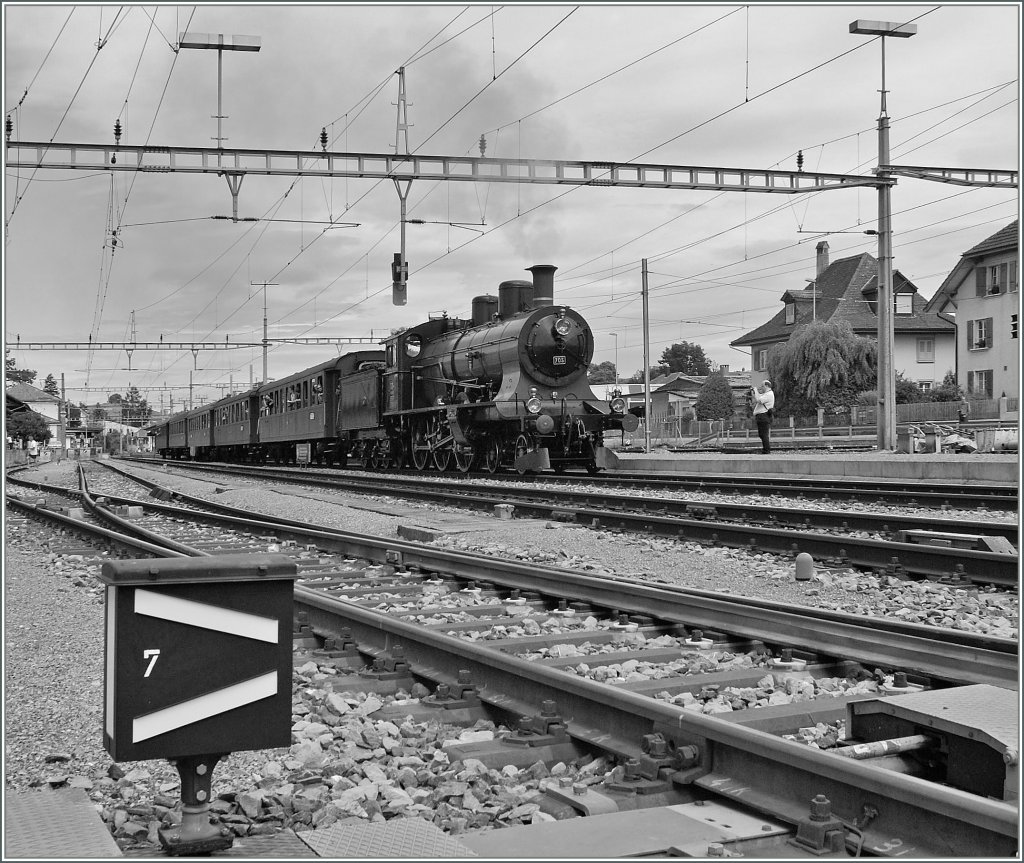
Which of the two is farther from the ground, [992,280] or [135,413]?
[992,280]

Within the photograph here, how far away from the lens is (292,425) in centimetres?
3416

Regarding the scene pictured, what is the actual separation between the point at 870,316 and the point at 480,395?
4197cm

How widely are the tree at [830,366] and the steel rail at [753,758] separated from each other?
4547 cm

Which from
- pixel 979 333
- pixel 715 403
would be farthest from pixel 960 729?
pixel 715 403

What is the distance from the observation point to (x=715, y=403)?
63156mm

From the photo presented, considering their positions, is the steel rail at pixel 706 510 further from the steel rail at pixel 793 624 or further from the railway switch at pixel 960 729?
the railway switch at pixel 960 729

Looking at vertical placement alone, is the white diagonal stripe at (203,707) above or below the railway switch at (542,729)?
above

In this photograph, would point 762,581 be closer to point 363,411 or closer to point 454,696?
point 454,696

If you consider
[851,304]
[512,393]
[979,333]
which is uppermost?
[851,304]

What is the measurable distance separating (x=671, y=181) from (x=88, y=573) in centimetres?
1592

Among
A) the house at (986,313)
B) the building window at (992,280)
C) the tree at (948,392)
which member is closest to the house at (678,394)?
the tree at (948,392)

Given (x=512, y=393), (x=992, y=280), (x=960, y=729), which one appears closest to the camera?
(x=960, y=729)

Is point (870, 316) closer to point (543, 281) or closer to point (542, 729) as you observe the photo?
point (543, 281)

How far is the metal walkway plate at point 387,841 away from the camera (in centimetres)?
261
